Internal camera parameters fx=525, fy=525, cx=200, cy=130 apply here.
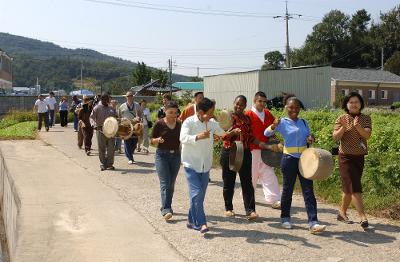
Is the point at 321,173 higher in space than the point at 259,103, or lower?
lower

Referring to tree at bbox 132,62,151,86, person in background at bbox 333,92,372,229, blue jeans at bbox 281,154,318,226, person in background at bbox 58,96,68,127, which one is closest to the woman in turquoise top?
blue jeans at bbox 281,154,318,226

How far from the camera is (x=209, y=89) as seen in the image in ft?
148

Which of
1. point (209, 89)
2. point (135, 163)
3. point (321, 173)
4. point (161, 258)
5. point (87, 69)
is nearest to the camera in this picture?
point (161, 258)

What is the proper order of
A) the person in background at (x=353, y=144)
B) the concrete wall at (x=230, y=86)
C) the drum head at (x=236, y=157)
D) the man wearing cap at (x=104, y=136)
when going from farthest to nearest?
the concrete wall at (x=230, y=86) → the man wearing cap at (x=104, y=136) → the drum head at (x=236, y=157) → the person in background at (x=353, y=144)

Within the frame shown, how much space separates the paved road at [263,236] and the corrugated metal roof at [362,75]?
50.2 m

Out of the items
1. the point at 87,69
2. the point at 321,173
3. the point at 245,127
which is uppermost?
the point at 87,69

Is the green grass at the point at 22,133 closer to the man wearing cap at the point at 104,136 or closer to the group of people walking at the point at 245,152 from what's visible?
the man wearing cap at the point at 104,136

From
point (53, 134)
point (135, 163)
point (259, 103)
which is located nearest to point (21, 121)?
point (53, 134)

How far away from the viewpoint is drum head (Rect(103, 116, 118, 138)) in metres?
11.2

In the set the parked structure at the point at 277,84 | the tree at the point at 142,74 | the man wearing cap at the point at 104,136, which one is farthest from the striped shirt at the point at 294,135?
the tree at the point at 142,74

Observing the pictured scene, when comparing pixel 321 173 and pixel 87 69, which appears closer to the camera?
pixel 321 173

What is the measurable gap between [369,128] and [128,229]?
10.8ft

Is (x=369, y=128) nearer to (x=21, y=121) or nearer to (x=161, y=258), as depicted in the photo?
(x=161, y=258)

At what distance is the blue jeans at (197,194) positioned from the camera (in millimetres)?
6422
